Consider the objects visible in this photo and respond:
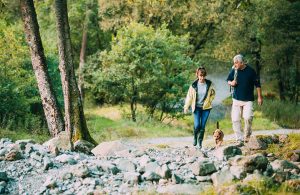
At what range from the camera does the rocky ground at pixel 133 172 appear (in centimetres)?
846

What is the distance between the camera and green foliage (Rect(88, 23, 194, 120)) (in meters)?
24.7

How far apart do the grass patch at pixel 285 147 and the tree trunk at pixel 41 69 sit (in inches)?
239

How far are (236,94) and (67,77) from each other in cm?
442

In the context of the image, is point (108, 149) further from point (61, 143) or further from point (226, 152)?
point (226, 152)

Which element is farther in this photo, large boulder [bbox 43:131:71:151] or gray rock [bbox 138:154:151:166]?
large boulder [bbox 43:131:71:151]

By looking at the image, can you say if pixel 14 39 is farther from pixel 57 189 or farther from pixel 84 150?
pixel 57 189

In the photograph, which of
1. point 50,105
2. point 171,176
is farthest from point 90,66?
point 171,176

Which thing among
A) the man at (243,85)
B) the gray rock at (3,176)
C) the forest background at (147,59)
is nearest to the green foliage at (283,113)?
the forest background at (147,59)

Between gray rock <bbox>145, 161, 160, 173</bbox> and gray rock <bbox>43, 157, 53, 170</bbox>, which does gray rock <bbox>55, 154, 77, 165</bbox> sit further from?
gray rock <bbox>145, 161, 160, 173</bbox>

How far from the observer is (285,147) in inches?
484

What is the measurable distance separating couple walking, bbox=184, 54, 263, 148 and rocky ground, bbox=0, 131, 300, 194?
1385 mm

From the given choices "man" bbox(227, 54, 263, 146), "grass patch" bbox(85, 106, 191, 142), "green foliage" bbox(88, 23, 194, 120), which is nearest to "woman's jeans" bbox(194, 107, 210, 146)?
"man" bbox(227, 54, 263, 146)

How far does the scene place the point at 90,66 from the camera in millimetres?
31453

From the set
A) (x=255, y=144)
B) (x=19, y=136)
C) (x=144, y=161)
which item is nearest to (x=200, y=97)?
(x=255, y=144)
